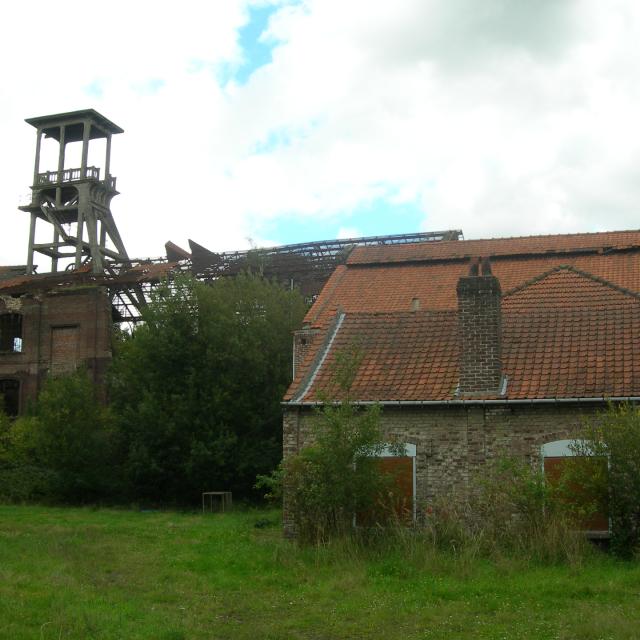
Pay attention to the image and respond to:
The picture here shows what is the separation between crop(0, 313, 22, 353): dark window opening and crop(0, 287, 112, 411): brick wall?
2.62 ft

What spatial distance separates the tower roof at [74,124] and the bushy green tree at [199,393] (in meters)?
16.6

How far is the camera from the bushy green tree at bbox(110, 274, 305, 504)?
28391 mm

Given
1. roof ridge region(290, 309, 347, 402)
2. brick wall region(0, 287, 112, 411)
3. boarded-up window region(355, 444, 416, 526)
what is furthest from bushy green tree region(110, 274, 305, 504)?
boarded-up window region(355, 444, 416, 526)

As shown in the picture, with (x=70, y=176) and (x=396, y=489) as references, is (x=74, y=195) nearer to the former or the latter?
(x=70, y=176)

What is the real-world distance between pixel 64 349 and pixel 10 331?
139 inches

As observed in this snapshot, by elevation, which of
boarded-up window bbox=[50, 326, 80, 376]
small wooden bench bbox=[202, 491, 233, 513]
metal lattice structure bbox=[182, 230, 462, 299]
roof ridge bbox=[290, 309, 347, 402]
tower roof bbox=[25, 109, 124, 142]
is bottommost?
small wooden bench bbox=[202, 491, 233, 513]

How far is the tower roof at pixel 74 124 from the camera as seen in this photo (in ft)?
143

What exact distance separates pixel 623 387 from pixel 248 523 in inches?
393

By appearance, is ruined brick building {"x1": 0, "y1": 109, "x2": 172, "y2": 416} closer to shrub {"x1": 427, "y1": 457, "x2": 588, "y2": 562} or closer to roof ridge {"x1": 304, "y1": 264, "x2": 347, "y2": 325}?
roof ridge {"x1": 304, "y1": 264, "x2": 347, "y2": 325}

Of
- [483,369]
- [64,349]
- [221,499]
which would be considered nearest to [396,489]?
[483,369]

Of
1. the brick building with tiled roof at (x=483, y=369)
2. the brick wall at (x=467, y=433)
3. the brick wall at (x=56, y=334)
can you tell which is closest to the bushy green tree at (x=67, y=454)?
the brick wall at (x=56, y=334)

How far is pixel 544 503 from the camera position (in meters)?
13.0

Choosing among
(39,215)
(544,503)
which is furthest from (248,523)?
(39,215)

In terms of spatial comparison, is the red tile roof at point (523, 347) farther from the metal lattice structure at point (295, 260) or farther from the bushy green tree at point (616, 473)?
the metal lattice structure at point (295, 260)
